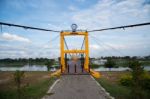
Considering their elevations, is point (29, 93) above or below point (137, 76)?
below

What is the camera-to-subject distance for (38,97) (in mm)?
11883

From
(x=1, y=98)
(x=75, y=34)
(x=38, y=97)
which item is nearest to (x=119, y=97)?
(x=38, y=97)

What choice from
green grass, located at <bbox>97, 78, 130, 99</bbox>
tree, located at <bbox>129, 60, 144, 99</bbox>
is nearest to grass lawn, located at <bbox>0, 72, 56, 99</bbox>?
green grass, located at <bbox>97, 78, 130, 99</bbox>

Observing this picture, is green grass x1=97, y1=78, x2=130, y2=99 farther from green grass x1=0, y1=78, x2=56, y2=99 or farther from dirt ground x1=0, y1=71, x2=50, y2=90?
dirt ground x1=0, y1=71, x2=50, y2=90

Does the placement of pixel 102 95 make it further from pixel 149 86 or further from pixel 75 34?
pixel 75 34

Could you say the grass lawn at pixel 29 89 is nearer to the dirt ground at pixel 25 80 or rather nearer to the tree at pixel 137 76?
the dirt ground at pixel 25 80

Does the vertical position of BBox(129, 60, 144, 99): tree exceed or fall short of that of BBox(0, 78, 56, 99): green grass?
it exceeds it

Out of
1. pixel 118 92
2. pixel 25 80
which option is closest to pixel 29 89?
pixel 118 92

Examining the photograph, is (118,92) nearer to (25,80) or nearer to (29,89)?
(29,89)

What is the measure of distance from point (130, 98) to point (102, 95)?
52.3 inches

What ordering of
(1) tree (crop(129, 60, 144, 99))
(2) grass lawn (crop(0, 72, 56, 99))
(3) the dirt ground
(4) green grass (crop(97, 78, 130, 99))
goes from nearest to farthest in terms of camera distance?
(1) tree (crop(129, 60, 144, 99)), (4) green grass (crop(97, 78, 130, 99)), (2) grass lawn (crop(0, 72, 56, 99)), (3) the dirt ground

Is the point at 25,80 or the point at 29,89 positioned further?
the point at 25,80

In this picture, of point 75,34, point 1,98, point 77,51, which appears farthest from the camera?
point 77,51

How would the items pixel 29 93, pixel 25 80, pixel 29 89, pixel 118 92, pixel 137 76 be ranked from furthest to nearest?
pixel 25 80 → pixel 29 89 → pixel 29 93 → pixel 118 92 → pixel 137 76
